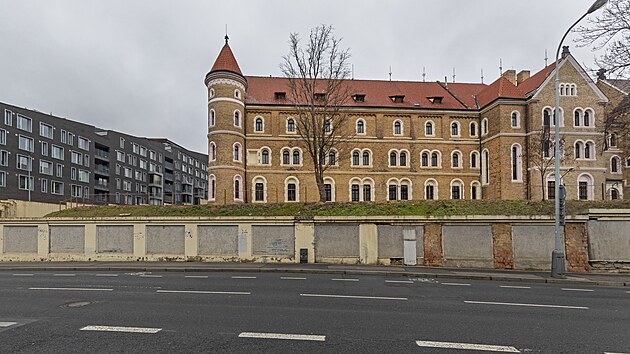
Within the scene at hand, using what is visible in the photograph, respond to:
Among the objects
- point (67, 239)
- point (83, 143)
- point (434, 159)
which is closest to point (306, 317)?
point (67, 239)

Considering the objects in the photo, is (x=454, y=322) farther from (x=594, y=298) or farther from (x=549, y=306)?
(x=594, y=298)

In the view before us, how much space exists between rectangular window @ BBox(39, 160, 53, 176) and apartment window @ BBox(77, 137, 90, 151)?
7.26 m

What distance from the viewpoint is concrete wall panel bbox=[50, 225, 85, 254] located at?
2066 cm

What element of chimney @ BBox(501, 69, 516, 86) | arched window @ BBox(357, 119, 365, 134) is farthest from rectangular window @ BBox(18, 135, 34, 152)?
chimney @ BBox(501, 69, 516, 86)

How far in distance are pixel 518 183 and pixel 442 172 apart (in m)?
8.65

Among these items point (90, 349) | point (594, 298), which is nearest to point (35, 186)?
point (90, 349)

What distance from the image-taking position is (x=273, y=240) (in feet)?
64.0

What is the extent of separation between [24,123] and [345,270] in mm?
57593

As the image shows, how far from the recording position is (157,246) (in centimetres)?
2014

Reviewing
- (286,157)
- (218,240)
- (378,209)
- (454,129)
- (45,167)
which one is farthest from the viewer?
(45,167)

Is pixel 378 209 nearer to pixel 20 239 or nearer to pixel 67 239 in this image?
pixel 67 239

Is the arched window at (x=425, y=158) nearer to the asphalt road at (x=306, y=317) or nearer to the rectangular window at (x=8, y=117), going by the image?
the asphalt road at (x=306, y=317)

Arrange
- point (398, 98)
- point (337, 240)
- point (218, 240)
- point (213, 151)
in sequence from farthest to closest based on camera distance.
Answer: point (398, 98) < point (213, 151) < point (218, 240) < point (337, 240)

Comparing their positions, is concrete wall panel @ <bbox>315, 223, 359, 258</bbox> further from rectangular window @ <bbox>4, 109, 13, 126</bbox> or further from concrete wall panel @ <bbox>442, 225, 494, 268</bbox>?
rectangular window @ <bbox>4, 109, 13, 126</bbox>
